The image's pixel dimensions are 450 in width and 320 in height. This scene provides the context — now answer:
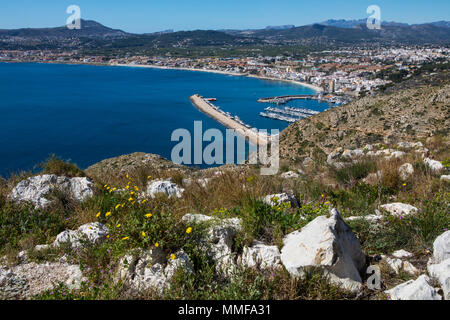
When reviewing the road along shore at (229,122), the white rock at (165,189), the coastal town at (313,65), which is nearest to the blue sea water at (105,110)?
the road along shore at (229,122)

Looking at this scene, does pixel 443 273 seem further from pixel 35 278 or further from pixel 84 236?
pixel 35 278

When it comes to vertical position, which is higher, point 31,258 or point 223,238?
point 223,238

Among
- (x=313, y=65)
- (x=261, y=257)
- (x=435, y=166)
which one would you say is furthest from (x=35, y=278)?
(x=313, y=65)

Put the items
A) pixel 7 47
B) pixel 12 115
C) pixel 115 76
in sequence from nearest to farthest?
1. pixel 12 115
2. pixel 115 76
3. pixel 7 47

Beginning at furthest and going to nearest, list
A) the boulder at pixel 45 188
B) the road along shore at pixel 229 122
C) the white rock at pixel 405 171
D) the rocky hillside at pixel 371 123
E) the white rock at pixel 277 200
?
the road along shore at pixel 229 122 < the rocky hillside at pixel 371 123 < the white rock at pixel 405 171 < the boulder at pixel 45 188 < the white rock at pixel 277 200

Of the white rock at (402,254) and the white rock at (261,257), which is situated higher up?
the white rock at (261,257)

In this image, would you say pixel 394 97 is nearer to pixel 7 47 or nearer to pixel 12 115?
pixel 12 115

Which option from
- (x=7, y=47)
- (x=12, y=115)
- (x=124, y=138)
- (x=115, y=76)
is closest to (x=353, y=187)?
(x=124, y=138)

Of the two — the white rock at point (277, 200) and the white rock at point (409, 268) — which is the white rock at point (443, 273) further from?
the white rock at point (277, 200)
